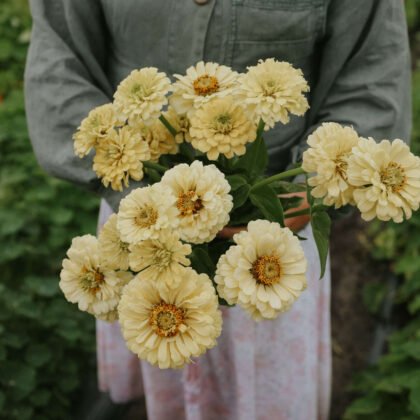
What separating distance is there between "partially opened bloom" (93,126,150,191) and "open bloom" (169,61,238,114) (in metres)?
0.07

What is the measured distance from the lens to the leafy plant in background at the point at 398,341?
1.71 meters

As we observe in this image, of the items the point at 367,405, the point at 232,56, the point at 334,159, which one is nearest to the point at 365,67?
the point at 232,56

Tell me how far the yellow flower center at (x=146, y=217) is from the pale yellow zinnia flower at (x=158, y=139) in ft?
0.49

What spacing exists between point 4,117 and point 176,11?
4.78ft

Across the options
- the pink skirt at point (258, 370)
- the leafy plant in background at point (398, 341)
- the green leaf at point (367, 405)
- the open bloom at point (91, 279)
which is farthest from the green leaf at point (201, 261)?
the green leaf at point (367, 405)

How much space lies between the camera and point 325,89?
1.11 meters

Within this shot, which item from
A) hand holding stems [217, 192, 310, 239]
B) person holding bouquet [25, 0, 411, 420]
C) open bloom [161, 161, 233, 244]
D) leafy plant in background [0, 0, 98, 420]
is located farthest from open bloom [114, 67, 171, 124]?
leafy plant in background [0, 0, 98, 420]

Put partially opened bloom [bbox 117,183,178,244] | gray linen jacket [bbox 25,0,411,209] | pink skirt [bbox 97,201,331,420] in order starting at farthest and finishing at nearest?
1. pink skirt [bbox 97,201,331,420]
2. gray linen jacket [bbox 25,0,411,209]
3. partially opened bloom [bbox 117,183,178,244]

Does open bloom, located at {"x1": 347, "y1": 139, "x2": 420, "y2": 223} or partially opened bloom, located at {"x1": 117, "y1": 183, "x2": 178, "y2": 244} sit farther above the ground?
open bloom, located at {"x1": 347, "y1": 139, "x2": 420, "y2": 223}

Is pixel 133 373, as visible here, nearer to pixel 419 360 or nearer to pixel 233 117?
pixel 419 360

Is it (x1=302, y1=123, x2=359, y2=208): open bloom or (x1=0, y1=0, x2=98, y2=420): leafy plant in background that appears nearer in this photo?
(x1=302, y1=123, x2=359, y2=208): open bloom

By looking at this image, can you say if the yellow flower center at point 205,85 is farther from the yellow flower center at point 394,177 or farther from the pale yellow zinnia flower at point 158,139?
the yellow flower center at point 394,177

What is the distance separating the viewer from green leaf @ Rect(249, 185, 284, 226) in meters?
0.77

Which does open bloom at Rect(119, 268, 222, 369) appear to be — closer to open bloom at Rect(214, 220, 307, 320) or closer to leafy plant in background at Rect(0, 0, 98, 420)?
open bloom at Rect(214, 220, 307, 320)
